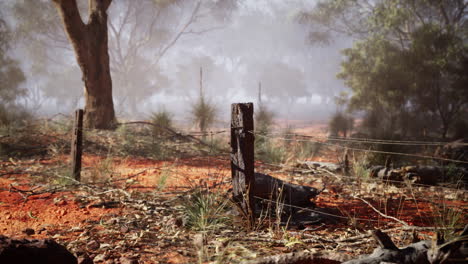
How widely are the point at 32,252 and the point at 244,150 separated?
1704 millimetres

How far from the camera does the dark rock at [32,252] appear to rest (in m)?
1.50

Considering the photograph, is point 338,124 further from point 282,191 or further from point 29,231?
point 29,231

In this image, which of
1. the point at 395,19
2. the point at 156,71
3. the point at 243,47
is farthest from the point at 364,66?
the point at 243,47

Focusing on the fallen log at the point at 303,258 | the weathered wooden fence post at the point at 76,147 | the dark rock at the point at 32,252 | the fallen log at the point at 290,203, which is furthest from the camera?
the weathered wooden fence post at the point at 76,147

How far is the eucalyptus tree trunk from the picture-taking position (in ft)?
24.0

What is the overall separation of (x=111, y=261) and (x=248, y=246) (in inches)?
42.3

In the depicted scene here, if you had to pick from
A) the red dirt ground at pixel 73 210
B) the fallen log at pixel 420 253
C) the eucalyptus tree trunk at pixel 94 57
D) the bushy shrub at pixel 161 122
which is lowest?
the red dirt ground at pixel 73 210

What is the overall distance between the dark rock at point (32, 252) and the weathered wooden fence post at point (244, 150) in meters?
1.47

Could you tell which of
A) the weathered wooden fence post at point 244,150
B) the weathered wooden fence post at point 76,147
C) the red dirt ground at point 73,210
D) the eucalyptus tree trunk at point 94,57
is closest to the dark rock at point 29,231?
the red dirt ground at point 73,210

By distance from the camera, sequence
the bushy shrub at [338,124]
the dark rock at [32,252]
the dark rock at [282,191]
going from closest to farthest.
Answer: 1. the dark rock at [32,252]
2. the dark rock at [282,191]
3. the bushy shrub at [338,124]

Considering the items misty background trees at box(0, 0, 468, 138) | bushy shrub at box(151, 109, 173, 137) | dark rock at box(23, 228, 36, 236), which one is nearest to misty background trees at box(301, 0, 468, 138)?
misty background trees at box(0, 0, 468, 138)

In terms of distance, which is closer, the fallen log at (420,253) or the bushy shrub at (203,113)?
the fallen log at (420,253)

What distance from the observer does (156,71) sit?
36781 mm

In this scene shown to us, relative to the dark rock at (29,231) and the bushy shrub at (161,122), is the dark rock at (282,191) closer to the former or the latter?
the dark rock at (29,231)
